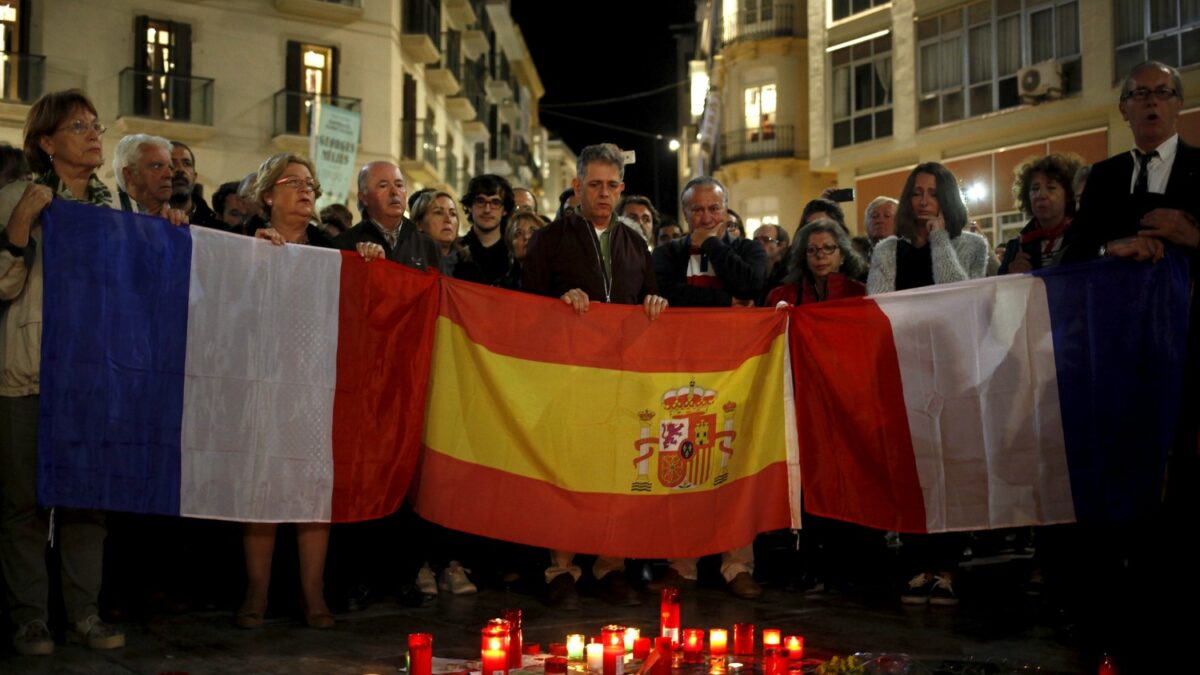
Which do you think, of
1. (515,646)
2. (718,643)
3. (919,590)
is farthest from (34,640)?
(919,590)

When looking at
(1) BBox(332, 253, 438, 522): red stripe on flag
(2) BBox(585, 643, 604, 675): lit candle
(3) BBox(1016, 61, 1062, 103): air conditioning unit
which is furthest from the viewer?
(3) BBox(1016, 61, 1062, 103): air conditioning unit

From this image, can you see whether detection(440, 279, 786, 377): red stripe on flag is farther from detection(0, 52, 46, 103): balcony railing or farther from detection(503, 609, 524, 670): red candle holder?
detection(0, 52, 46, 103): balcony railing

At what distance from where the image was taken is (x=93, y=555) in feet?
17.6

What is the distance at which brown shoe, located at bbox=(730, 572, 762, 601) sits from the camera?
6.73 meters

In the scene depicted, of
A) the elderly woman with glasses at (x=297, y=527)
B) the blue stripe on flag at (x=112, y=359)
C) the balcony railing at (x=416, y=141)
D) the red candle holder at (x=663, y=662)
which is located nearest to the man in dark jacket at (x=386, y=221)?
the elderly woman with glasses at (x=297, y=527)

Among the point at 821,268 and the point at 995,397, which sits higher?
the point at 821,268

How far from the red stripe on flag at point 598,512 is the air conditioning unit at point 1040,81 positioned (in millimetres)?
17789

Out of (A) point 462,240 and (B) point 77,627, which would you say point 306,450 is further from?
(A) point 462,240

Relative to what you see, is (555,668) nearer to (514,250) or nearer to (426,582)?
(426,582)

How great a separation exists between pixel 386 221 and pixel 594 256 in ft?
4.02

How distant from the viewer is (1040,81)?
2206 centimetres

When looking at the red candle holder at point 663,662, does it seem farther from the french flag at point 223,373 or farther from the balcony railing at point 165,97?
the balcony railing at point 165,97

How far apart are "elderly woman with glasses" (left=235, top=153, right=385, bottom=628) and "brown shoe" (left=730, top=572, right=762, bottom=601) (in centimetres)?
233

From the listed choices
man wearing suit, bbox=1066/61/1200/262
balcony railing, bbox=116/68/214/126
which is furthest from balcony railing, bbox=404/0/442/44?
man wearing suit, bbox=1066/61/1200/262
